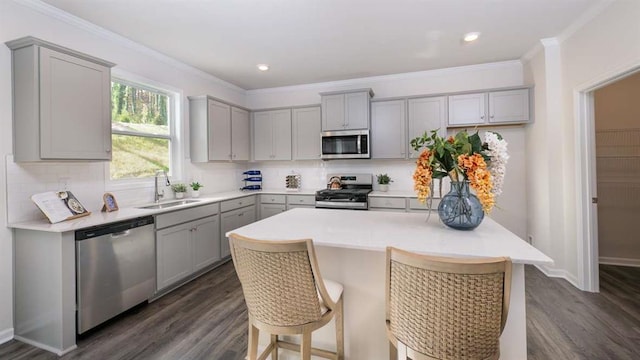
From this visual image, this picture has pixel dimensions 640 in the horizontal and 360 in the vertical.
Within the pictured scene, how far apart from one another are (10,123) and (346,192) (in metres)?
3.35

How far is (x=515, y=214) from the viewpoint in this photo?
395 centimetres

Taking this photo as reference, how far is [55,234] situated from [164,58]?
92.7 inches

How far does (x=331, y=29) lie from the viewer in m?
2.88

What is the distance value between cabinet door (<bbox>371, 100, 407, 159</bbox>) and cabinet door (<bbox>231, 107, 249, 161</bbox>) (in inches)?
79.6

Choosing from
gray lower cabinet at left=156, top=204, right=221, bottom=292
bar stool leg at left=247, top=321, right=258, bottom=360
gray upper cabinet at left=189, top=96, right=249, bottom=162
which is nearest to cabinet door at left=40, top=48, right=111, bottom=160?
gray lower cabinet at left=156, top=204, right=221, bottom=292

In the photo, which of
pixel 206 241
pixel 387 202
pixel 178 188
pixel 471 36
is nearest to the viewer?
pixel 471 36

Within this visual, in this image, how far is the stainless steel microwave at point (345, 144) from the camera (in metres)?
4.09

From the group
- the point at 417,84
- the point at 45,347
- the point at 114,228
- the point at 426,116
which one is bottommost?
the point at 45,347

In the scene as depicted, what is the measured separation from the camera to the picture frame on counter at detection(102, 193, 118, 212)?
106 inches

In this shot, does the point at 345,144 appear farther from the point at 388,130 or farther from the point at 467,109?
the point at 467,109

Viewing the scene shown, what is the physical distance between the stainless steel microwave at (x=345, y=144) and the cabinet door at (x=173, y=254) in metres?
2.14

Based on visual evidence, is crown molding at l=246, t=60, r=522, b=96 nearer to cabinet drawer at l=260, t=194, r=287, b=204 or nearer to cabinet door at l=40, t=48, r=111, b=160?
cabinet drawer at l=260, t=194, r=287, b=204

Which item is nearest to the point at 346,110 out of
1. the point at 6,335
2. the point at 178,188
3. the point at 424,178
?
the point at 178,188

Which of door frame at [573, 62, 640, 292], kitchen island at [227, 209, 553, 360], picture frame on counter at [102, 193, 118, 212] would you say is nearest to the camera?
kitchen island at [227, 209, 553, 360]
